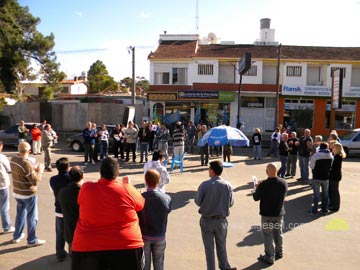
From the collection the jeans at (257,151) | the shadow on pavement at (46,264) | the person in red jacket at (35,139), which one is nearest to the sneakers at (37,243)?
the shadow on pavement at (46,264)

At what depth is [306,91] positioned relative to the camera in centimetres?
2972

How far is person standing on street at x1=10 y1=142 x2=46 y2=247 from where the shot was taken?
Answer: 6.11 metres

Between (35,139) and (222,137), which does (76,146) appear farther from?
(222,137)

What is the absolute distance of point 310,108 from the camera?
30.3 meters

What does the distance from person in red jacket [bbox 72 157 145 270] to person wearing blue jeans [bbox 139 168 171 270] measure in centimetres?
79

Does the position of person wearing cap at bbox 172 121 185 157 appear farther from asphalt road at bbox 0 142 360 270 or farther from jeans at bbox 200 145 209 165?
asphalt road at bbox 0 142 360 270

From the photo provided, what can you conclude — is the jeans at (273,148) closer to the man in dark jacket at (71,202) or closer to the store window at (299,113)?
the store window at (299,113)

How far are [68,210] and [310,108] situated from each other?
28.5m

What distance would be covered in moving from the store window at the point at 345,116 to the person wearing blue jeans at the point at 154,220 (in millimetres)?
28786

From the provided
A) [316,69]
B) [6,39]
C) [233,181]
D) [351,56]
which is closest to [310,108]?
[316,69]

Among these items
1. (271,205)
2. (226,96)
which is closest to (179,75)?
(226,96)

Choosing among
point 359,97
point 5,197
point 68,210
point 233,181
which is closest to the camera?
point 68,210

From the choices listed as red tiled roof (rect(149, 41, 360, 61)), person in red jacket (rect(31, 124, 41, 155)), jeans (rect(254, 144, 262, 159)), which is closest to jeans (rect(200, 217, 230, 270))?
jeans (rect(254, 144, 262, 159))

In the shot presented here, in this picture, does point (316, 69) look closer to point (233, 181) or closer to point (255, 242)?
point (233, 181)
